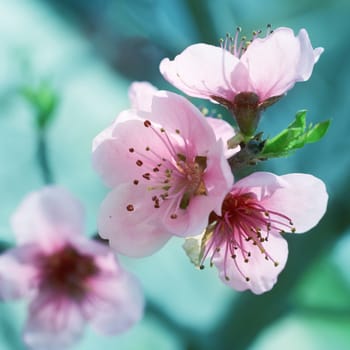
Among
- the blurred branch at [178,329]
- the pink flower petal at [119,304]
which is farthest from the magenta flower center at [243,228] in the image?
the blurred branch at [178,329]

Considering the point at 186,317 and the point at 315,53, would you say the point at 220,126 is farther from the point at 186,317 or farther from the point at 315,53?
the point at 186,317

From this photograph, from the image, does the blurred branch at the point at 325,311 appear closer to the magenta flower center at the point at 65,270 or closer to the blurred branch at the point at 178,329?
the blurred branch at the point at 178,329

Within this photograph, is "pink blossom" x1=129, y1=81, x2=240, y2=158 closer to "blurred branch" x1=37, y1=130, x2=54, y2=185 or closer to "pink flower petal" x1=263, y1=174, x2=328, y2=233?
"pink flower petal" x1=263, y1=174, x2=328, y2=233

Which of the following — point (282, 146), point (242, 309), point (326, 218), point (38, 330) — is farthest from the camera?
point (242, 309)

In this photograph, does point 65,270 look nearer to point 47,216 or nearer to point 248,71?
point 47,216

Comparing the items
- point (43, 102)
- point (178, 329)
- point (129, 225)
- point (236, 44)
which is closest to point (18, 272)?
point (43, 102)

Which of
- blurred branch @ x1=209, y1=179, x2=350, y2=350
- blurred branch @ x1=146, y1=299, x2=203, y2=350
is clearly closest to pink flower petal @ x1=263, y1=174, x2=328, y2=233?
blurred branch @ x1=209, y1=179, x2=350, y2=350

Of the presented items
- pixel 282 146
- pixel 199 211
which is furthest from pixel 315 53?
pixel 199 211
